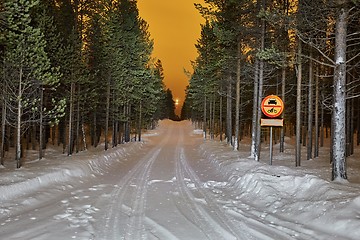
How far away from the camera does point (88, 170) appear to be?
14.6 meters

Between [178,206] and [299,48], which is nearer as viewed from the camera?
[178,206]

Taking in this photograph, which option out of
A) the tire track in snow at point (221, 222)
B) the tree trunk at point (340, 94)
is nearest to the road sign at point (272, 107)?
the tree trunk at point (340, 94)

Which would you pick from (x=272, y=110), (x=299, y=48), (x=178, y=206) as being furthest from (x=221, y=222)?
(x=299, y=48)

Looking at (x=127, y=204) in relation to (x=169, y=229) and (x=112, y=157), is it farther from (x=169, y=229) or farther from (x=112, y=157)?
(x=112, y=157)

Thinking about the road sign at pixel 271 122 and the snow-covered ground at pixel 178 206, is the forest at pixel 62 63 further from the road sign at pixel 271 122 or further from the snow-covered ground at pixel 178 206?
the road sign at pixel 271 122

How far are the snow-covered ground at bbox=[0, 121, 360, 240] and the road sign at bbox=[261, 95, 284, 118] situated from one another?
88.0 inches

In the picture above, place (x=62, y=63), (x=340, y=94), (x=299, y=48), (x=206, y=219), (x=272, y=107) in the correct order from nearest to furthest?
1. (x=206, y=219)
2. (x=340, y=94)
3. (x=272, y=107)
4. (x=299, y=48)
5. (x=62, y=63)

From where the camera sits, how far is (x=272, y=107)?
42.6 ft

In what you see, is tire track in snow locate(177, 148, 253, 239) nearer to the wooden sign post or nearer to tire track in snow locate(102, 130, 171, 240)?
tire track in snow locate(102, 130, 171, 240)

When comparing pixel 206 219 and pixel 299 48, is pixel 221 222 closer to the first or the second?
pixel 206 219

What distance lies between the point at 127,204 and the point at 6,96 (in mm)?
9426

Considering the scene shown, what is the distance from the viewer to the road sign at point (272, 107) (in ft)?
42.4

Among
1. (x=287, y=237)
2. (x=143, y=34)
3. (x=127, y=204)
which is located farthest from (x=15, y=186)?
(x=143, y=34)

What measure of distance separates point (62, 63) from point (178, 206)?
14.8m
